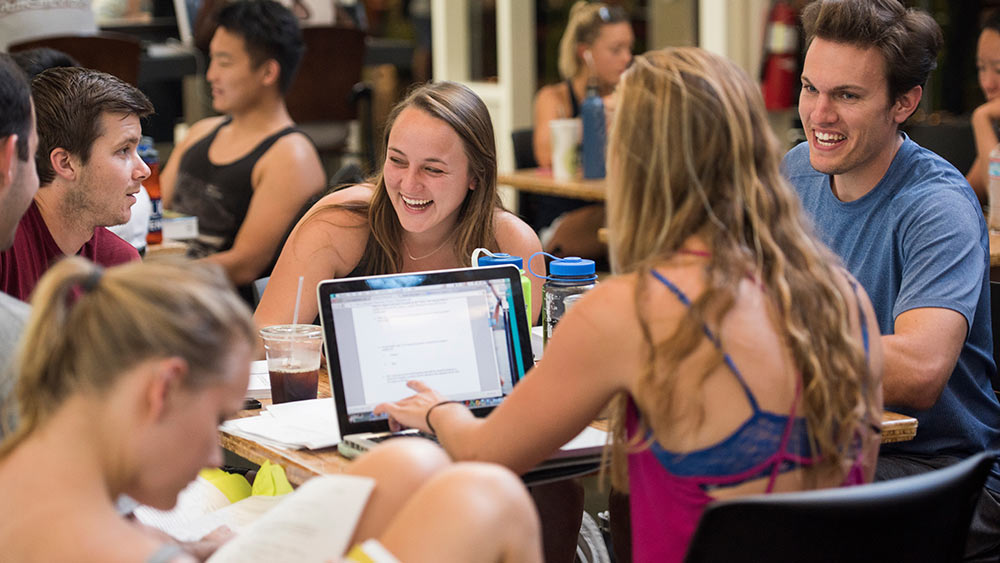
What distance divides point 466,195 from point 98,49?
8.63 ft

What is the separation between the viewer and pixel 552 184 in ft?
15.1

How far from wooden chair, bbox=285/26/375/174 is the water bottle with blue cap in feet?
12.2

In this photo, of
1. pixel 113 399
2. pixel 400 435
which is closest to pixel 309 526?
pixel 113 399

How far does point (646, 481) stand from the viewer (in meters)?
1.52

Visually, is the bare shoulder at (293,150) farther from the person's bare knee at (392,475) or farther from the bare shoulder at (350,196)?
the person's bare knee at (392,475)

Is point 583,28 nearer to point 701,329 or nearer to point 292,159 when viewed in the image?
point 292,159

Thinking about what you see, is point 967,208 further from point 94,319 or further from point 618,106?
point 94,319

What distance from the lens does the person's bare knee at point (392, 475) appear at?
4.71ft

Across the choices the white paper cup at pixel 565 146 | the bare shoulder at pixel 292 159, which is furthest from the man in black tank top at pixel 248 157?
the white paper cup at pixel 565 146

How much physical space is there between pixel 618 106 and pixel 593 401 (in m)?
0.38

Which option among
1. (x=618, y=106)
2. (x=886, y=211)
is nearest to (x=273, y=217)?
(x=886, y=211)

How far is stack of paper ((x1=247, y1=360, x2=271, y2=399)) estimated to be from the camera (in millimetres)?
2062

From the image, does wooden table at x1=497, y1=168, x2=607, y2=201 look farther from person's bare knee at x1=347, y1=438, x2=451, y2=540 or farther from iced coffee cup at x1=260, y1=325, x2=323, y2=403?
person's bare knee at x1=347, y1=438, x2=451, y2=540

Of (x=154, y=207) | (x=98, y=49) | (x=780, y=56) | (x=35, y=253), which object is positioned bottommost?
(x=154, y=207)
